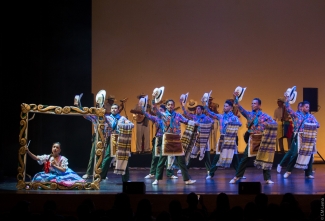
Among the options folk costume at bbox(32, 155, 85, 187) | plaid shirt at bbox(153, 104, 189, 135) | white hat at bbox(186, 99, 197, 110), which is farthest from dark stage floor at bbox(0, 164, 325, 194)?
white hat at bbox(186, 99, 197, 110)

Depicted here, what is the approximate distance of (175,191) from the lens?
783 cm

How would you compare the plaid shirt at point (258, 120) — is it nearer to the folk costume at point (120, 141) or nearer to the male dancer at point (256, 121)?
the male dancer at point (256, 121)

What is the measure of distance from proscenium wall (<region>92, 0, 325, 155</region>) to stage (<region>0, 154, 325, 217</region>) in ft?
9.47

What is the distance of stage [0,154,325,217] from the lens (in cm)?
683

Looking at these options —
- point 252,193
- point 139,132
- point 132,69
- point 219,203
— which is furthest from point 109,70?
point 219,203

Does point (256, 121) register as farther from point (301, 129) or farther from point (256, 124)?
point (301, 129)

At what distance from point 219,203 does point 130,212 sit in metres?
0.90

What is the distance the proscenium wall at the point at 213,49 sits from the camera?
13305 millimetres

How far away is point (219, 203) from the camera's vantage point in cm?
512

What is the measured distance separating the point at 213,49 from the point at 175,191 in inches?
248

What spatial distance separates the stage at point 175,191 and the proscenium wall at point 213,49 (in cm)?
289

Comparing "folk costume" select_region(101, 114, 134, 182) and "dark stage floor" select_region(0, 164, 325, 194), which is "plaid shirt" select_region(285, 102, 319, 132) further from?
"folk costume" select_region(101, 114, 134, 182)

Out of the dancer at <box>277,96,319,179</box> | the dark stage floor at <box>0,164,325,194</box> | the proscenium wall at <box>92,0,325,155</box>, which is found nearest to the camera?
the dark stage floor at <box>0,164,325,194</box>

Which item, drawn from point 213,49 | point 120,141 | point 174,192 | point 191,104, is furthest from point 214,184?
point 213,49
